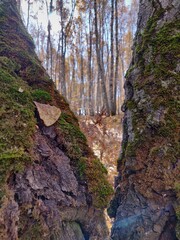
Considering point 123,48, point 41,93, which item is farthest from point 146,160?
point 123,48

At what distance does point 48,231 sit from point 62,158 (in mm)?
522

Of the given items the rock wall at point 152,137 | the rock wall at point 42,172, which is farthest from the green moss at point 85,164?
the rock wall at point 152,137

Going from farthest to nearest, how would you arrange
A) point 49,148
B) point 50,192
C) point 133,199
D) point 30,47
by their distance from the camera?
point 30,47
point 49,148
point 50,192
point 133,199

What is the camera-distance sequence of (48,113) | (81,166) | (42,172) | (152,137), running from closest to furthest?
(152,137)
(42,172)
(81,166)
(48,113)

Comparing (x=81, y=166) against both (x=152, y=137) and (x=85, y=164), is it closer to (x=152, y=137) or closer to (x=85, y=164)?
(x=85, y=164)

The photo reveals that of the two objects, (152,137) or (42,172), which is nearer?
(152,137)

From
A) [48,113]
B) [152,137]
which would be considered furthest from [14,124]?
[152,137]

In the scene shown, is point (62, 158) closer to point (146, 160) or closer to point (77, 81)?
point (146, 160)

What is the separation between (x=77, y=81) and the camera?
21188mm

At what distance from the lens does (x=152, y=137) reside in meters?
1.35

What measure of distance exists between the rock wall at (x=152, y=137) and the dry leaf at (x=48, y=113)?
0.64 meters

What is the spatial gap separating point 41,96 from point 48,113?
0.24 meters

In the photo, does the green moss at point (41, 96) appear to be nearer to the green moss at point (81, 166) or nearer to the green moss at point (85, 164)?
the green moss at point (85, 164)

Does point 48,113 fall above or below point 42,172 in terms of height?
above
